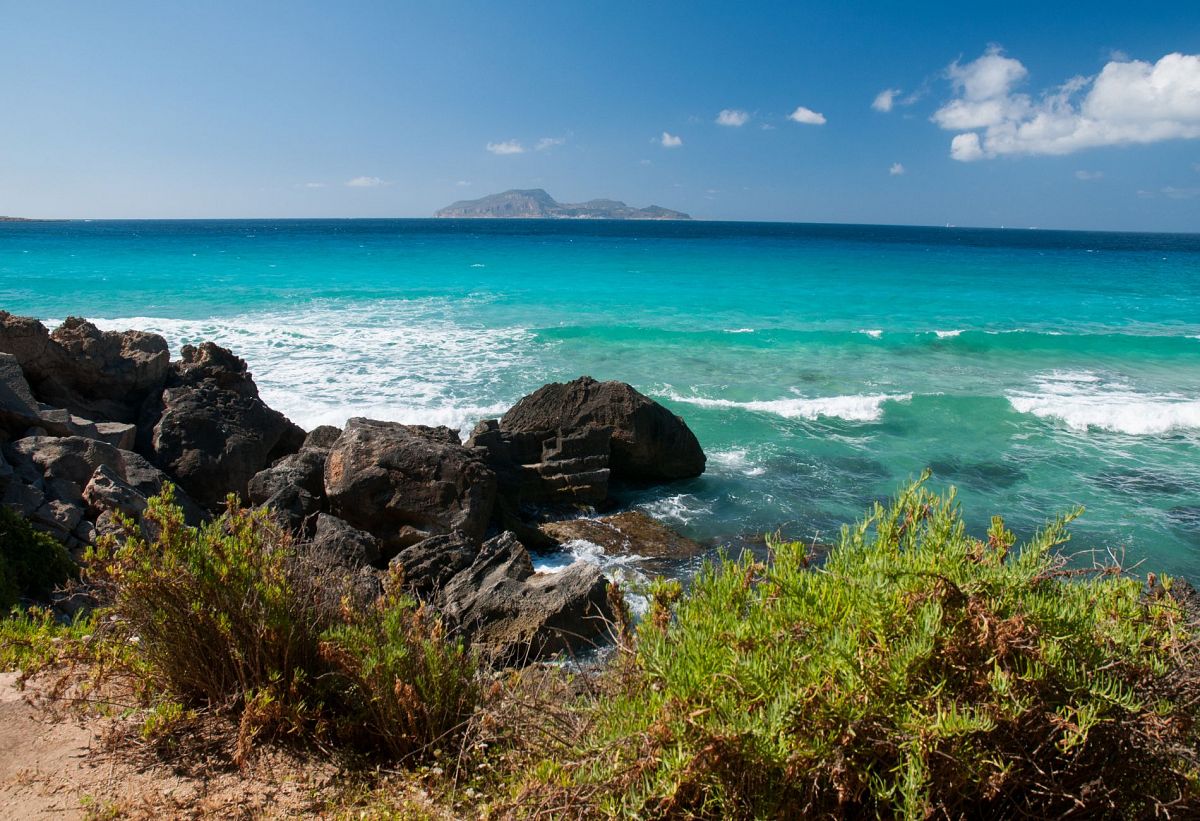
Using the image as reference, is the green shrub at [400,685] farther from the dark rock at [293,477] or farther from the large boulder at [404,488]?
the dark rock at [293,477]

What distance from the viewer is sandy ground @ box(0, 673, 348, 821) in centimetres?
330

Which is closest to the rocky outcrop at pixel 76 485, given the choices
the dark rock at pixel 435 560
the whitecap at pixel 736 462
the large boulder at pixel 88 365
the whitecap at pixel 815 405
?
the dark rock at pixel 435 560

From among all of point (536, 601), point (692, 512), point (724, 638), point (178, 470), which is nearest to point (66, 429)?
point (178, 470)

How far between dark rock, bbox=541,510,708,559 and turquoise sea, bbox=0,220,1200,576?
0.53 meters

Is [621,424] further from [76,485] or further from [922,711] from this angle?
[922,711]

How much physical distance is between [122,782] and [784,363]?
74.2 ft

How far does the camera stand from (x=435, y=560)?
791 cm

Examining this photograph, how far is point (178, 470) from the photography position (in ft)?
34.2

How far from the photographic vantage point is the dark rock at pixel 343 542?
738cm

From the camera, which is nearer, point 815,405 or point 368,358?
point 815,405

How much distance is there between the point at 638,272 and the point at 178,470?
44.4 m

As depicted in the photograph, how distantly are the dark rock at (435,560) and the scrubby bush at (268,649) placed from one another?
142 inches

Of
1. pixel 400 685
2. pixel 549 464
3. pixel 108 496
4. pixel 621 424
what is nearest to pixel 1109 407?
pixel 621 424

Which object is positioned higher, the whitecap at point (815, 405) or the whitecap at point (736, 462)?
the whitecap at point (815, 405)
